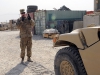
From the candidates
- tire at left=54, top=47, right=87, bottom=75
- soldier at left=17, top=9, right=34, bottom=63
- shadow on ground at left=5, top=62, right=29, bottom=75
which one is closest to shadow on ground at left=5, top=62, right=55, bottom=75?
shadow on ground at left=5, top=62, right=29, bottom=75

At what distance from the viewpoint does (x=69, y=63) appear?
3.89 m

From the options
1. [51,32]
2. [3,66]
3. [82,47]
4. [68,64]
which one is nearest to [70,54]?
[68,64]

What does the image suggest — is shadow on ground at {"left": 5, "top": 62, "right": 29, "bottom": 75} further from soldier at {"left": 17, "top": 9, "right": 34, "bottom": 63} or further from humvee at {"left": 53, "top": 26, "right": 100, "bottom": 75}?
humvee at {"left": 53, "top": 26, "right": 100, "bottom": 75}

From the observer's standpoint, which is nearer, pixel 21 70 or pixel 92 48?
pixel 92 48

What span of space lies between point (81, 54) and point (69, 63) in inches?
18.8

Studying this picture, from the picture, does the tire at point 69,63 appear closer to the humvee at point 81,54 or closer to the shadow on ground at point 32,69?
the humvee at point 81,54

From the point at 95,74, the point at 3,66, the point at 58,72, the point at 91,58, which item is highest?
the point at 91,58

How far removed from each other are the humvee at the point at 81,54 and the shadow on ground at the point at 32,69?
1.34 m

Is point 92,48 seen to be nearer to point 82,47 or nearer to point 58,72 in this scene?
point 82,47

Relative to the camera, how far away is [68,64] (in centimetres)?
392

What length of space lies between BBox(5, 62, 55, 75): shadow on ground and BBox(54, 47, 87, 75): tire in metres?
1.32

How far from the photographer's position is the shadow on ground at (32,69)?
18.2 feet

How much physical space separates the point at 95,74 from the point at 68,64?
0.80 meters

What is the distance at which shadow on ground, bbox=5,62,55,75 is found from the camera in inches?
219
